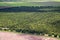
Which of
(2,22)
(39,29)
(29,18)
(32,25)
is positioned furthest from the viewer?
(29,18)

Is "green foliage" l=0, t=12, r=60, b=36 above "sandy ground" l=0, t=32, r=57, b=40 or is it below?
below

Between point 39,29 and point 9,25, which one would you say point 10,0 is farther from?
point 39,29

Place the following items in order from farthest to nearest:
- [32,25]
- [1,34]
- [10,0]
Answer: [10,0] → [32,25] → [1,34]

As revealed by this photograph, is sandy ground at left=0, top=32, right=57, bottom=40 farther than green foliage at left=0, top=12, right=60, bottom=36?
No

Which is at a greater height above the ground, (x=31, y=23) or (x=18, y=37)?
(x=18, y=37)

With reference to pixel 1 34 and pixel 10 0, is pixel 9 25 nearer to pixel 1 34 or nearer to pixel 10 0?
pixel 1 34

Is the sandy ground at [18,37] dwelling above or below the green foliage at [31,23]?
above

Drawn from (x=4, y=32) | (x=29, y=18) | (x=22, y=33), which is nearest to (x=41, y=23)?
(x=29, y=18)

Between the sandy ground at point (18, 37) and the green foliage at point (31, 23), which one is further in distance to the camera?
the green foliage at point (31, 23)

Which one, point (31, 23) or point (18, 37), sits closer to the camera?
point (18, 37)

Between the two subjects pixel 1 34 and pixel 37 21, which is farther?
pixel 37 21
